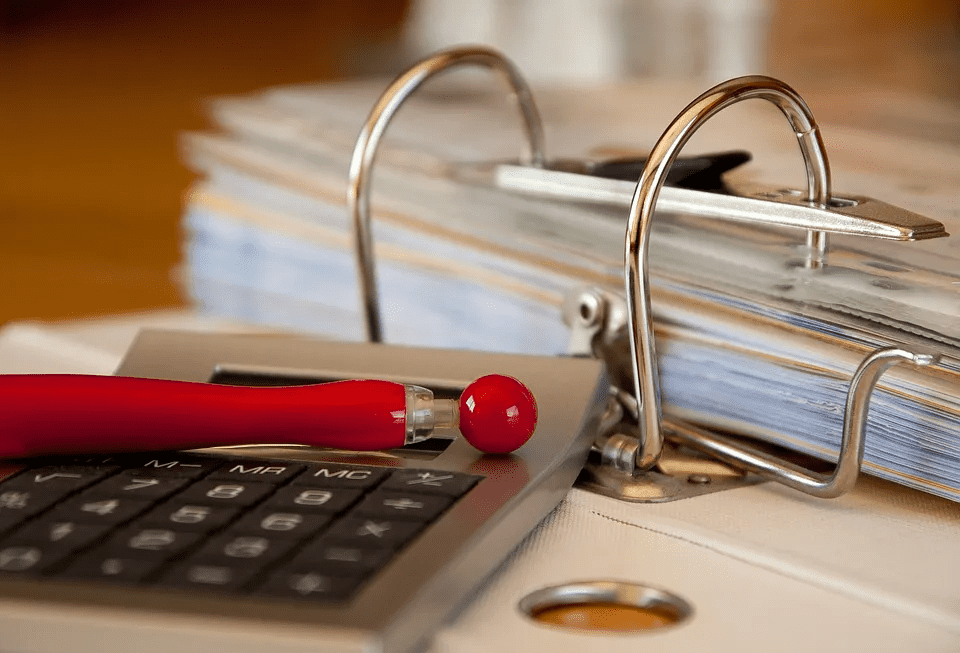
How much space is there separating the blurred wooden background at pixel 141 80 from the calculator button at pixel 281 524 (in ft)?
1.93

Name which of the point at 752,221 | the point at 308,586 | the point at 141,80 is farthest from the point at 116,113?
the point at 308,586

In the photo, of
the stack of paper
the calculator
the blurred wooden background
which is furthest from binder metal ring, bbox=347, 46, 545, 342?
the blurred wooden background

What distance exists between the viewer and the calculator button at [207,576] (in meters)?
0.27

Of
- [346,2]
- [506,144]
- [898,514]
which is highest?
[346,2]

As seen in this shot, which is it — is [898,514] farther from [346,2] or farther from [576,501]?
[346,2]

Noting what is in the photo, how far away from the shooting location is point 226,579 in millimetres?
275

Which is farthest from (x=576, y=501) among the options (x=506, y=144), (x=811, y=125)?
(x=506, y=144)

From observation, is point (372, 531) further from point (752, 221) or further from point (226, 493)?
point (752, 221)

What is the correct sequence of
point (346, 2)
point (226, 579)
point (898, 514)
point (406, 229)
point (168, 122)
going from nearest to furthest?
point (226, 579), point (898, 514), point (406, 229), point (168, 122), point (346, 2)

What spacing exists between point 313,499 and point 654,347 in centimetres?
13

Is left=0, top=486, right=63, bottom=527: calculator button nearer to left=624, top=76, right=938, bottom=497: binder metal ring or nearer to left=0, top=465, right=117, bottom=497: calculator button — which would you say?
left=0, top=465, right=117, bottom=497: calculator button

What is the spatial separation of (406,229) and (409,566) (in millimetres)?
321

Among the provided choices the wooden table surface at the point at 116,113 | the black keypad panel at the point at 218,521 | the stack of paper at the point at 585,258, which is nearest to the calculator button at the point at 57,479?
the black keypad panel at the point at 218,521

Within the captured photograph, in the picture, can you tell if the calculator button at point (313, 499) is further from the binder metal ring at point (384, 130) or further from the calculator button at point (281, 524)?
the binder metal ring at point (384, 130)
